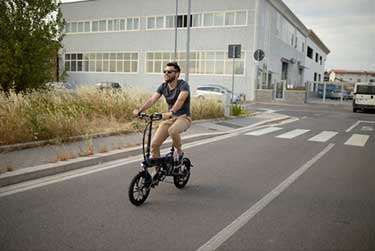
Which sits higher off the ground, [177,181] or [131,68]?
[131,68]

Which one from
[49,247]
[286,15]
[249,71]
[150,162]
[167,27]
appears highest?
[286,15]

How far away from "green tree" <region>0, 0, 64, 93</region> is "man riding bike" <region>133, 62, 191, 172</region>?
7732 millimetres

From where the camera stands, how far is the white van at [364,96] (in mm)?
26484

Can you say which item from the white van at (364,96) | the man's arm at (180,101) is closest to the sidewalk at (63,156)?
the man's arm at (180,101)

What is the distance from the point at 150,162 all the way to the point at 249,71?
101 ft

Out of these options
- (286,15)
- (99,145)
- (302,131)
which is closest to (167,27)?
(286,15)

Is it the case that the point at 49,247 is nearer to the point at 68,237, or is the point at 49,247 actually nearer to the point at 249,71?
the point at 68,237

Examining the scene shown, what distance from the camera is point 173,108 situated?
17.0ft

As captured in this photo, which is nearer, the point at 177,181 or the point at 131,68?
the point at 177,181

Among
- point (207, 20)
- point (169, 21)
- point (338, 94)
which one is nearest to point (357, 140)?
point (207, 20)

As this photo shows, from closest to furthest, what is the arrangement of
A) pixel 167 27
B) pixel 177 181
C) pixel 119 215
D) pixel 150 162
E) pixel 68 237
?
1. pixel 68 237
2. pixel 119 215
3. pixel 150 162
4. pixel 177 181
5. pixel 167 27

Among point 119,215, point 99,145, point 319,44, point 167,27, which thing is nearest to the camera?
point 119,215

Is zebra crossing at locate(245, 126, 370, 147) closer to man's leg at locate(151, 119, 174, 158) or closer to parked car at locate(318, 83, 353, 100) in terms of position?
man's leg at locate(151, 119, 174, 158)

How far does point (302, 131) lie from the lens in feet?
47.6
